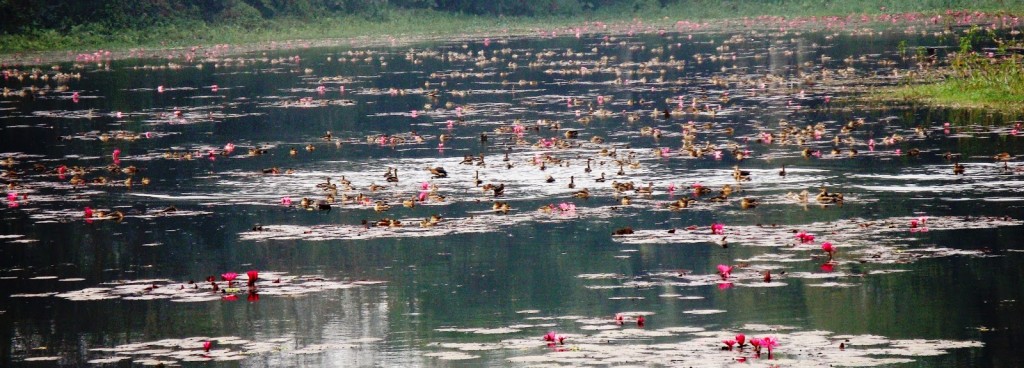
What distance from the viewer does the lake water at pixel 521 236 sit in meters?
14.3

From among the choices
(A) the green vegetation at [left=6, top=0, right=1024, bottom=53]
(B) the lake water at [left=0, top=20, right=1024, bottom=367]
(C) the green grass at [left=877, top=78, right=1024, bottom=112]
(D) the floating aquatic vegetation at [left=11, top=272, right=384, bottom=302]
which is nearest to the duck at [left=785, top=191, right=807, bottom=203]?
(B) the lake water at [left=0, top=20, right=1024, bottom=367]

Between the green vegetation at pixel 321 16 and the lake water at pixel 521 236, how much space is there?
34.0 metres

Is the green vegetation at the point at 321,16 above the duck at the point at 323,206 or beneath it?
above

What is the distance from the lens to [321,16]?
3477 inches

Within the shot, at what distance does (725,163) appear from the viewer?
2584 centimetres

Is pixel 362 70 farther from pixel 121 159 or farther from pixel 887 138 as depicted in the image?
pixel 887 138

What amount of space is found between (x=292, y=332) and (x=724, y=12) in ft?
260

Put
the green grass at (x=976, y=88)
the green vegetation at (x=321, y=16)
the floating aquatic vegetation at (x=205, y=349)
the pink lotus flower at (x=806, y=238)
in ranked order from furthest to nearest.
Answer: the green vegetation at (x=321, y=16), the green grass at (x=976, y=88), the pink lotus flower at (x=806, y=238), the floating aquatic vegetation at (x=205, y=349)

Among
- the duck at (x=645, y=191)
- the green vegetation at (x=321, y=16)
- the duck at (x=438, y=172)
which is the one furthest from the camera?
the green vegetation at (x=321, y=16)

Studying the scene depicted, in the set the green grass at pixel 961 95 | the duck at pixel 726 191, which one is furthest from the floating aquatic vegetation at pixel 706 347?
the green grass at pixel 961 95

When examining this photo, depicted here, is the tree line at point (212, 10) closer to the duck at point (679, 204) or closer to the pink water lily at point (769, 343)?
the duck at point (679, 204)

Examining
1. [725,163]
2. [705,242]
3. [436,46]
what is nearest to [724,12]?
[436,46]

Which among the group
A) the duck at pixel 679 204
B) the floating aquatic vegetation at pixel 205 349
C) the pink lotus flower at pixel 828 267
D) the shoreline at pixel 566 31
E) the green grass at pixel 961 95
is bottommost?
the floating aquatic vegetation at pixel 205 349

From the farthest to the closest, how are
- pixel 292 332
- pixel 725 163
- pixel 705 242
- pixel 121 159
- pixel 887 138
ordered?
1. pixel 121 159
2. pixel 887 138
3. pixel 725 163
4. pixel 705 242
5. pixel 292 332
